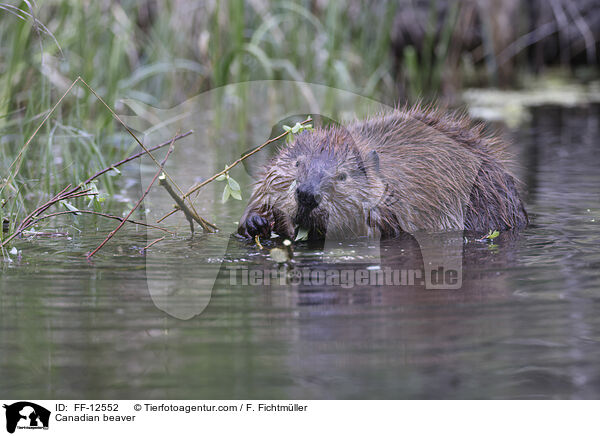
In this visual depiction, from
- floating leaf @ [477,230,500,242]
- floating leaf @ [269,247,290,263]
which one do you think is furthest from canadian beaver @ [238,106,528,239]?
floating leaf @ [269,247,290,263]

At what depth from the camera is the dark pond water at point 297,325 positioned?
6.63 feet

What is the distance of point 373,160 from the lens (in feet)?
12.0

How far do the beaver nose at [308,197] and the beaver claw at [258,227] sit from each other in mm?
281

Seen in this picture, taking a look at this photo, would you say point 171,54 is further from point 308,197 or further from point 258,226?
point 308,197

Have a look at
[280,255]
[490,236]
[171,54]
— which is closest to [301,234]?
[280,255]

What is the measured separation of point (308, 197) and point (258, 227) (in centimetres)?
36

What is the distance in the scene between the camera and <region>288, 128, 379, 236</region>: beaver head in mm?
3428

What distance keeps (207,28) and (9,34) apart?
215 centimetres
